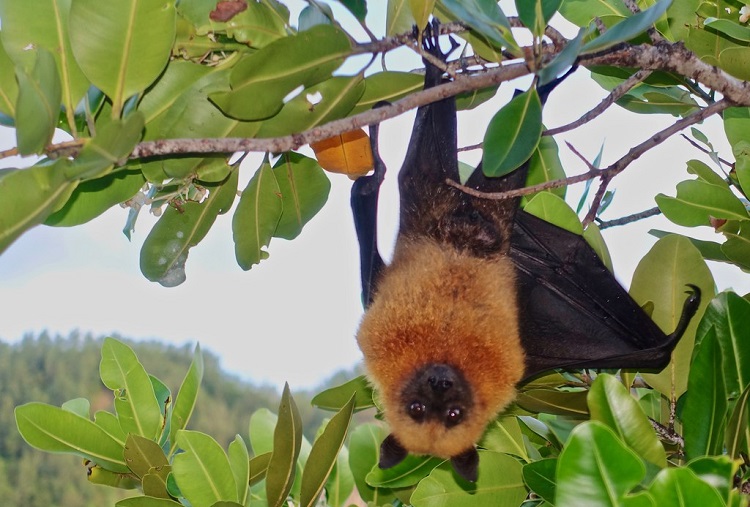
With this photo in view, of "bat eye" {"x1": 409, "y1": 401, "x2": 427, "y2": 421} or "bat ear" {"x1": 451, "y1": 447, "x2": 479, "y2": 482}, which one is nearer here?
"bat ear" {"x1": 451, "y1": 447, "x2": 479, "y2": 482}

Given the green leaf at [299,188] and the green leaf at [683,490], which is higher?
the green leaf at [299,188]

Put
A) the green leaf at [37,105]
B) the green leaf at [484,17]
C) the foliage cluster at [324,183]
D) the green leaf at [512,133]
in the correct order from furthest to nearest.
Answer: the green leaf at [512,133]
the green leaf at [484,17]
the foliage cluster at [324,183]
the green leaf at [37,105]

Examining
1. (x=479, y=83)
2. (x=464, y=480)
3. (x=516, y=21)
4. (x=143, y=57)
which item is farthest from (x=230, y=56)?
(x=464, y=480)

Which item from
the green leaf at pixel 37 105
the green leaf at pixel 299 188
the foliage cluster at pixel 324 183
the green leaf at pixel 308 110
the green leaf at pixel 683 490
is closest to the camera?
the green leaf at pixel 683 490

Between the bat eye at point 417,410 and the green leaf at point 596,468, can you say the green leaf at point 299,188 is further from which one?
the green leaf at point 596,468

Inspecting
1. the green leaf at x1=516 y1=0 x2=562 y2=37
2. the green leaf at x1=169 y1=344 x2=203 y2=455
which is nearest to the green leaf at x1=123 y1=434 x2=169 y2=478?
the green leaf at x1=169 y1=344 x2=203 y2=455

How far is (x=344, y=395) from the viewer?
3395 millimetres

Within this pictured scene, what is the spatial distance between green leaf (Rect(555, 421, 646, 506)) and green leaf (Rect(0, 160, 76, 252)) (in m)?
1.41

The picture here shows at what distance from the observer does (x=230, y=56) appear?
8.65 feet

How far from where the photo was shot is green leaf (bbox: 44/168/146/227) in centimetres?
265

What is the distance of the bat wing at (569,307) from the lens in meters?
3.48

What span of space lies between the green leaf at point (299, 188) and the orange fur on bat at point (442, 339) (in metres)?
0.54

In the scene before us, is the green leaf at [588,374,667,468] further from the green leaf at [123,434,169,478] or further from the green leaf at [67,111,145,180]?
the green leaf at [123,434,169,478]

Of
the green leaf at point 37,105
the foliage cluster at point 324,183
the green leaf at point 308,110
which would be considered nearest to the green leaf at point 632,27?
the foliage cluster at point 324,183
